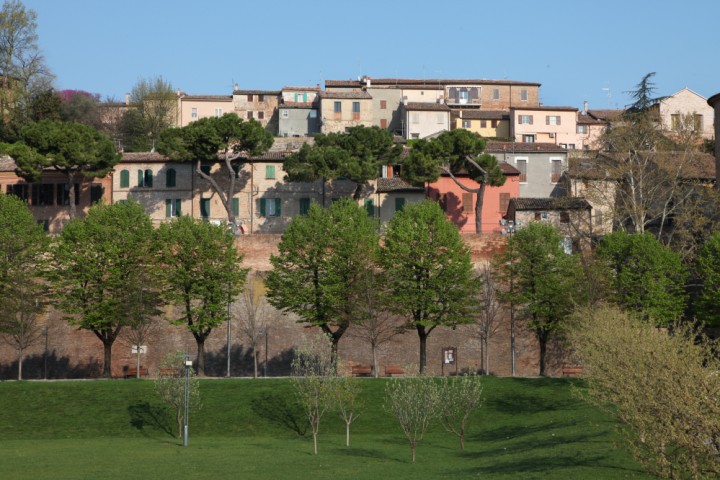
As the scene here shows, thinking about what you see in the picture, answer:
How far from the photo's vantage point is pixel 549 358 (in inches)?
2229

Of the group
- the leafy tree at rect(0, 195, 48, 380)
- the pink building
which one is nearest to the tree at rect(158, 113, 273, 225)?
the pink building

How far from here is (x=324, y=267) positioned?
5491cm

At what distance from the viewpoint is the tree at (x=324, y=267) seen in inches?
2106

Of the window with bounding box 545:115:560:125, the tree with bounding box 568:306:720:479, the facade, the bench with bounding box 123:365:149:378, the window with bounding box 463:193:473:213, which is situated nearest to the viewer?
the tree with bounding box 568:306:720:479

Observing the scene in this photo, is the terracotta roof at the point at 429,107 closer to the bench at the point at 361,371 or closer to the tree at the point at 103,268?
the bench at the point at 361,371

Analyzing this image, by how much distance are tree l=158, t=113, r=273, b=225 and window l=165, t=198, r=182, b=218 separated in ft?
8.65

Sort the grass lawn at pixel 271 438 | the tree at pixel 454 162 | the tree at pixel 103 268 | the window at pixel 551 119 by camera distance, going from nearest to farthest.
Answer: the grass lawn at pixel 271 438 < the tree at pixel 103 268 < the tree at pixel 454 162 < the window at pixel 551 119

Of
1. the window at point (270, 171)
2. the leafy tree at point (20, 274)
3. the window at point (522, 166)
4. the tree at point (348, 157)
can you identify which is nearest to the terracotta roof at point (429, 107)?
the window at point (522, 166)

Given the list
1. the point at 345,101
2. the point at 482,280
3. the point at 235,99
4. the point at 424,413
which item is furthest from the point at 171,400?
the point at 235,99

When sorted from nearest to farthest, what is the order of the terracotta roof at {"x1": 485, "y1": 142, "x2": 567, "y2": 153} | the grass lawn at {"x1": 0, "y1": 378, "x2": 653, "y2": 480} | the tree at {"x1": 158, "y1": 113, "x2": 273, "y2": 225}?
1. the grass lawn at {"x1": 0, "y1": 378, "x2": 653, "y2": 480}
2. the tree at {"x1": 158, "y1": 113, "x2": 273, "y2": 225}
3. the terracotta roof at {"x1": 485, "y1": 142, "x2": 567, "y2": 153}

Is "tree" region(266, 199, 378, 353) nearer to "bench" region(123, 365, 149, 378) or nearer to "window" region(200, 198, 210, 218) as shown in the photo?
"bench" region(123, 365, 149, 378)

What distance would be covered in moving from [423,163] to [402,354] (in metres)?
15.2

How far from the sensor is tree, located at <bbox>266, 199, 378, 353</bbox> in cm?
5350

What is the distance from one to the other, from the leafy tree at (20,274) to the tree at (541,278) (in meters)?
25.1
